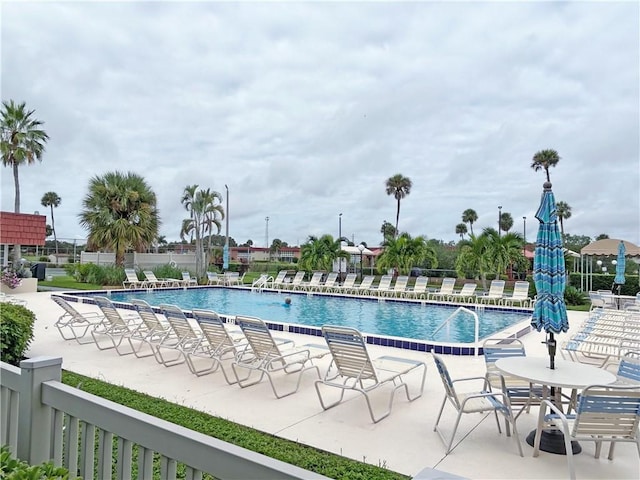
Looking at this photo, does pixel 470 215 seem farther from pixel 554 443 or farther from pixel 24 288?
pixel 554 443

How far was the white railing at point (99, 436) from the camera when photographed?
1697 mm

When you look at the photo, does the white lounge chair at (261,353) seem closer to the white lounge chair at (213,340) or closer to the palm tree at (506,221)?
the white lounge chair at (213,340)

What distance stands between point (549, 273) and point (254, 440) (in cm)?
324

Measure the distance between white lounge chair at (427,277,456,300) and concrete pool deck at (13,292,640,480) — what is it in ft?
34.4

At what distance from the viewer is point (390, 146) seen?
31.7 metres

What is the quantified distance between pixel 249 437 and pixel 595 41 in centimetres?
1057

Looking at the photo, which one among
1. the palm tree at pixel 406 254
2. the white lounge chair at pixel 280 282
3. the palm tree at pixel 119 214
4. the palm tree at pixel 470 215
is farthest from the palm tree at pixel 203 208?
the palm tree at pixel 470 215

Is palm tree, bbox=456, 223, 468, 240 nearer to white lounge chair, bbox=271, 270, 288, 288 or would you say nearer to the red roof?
white lounge chair, bbox=271, 270, 288, 288

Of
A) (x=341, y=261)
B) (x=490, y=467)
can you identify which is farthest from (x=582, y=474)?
(x=341, y=261)

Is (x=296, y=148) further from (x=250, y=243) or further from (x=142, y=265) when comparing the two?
(x=250, y=243)

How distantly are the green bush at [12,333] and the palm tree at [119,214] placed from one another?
15.7m

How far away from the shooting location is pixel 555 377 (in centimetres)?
391

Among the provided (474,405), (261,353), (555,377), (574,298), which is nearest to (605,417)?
(555,377)

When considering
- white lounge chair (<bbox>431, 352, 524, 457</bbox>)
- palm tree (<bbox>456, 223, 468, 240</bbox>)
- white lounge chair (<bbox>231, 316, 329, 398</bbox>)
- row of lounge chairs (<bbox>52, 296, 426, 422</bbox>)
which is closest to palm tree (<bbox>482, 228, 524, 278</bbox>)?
row of lounge chairs (<bbox>52, 296, 426, 422</bbox>)
